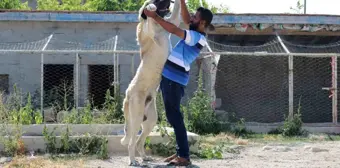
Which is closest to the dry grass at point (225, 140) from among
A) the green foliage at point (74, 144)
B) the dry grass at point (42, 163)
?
the green foliage at point (74, 144)

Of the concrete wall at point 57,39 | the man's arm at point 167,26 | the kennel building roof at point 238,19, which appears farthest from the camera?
the concrete wall at point 57,39

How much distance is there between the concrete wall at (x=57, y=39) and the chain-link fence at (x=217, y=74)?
0.09 ft

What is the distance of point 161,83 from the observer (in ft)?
21.0

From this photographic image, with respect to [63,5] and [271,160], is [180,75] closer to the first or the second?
[271,160]

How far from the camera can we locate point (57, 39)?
15.0 meters

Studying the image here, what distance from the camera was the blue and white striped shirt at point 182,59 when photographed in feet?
20.4

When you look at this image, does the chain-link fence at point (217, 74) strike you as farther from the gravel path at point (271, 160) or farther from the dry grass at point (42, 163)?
the dry grass at point (42, 163)

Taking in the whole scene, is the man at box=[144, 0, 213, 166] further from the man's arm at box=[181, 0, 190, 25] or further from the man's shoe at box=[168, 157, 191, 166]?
the man's arm at box=[181, 0, 190, 25]

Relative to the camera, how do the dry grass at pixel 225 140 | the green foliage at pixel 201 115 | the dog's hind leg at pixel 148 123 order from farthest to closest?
the green foliage at pixel 201 115, the dry grass at pixel 225 140, the dog's hind leg at pixel 148 123

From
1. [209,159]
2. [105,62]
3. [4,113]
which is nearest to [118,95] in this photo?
[105,62]

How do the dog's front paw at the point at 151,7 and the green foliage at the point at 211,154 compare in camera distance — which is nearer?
the dog's front paw at the point at 151,7

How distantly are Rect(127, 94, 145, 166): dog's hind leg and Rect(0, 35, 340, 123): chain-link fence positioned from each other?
633 cm

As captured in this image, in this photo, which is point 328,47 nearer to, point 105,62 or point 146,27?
point 105,62

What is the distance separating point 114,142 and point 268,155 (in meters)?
2.20
